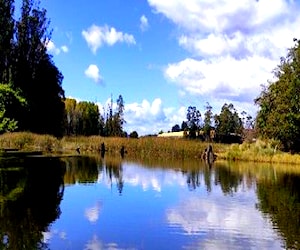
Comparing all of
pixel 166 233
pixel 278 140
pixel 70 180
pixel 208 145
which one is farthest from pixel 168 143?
pixel 166 233

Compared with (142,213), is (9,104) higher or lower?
higher

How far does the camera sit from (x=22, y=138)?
2372 inches

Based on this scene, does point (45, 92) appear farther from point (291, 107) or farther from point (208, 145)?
point (291, 107)

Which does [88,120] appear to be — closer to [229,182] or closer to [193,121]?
[193,121]

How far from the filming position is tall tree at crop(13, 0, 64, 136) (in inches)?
2643

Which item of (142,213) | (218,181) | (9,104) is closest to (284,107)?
(218,181)

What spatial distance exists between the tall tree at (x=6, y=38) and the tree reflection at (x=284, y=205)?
4076 cm

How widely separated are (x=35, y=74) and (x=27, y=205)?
51720mm

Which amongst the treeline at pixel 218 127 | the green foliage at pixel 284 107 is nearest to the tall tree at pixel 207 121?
the treeline at pixel 218 127

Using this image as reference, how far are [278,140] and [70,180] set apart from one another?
111 ft

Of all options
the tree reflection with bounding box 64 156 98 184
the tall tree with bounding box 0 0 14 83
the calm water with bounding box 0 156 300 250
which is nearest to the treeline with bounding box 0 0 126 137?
the tall tree with bounding box 0 0 14 83

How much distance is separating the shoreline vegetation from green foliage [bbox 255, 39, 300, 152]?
1888 mm

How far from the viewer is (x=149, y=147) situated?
66688mm

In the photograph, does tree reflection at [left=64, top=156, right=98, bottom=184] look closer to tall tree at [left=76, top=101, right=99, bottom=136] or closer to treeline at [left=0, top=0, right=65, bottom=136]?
treeline at [left=0, top=0, right=65, bottom=136]
